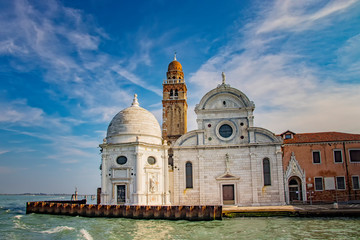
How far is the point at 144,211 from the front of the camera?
26688mm

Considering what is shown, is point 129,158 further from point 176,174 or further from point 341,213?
point 341,213

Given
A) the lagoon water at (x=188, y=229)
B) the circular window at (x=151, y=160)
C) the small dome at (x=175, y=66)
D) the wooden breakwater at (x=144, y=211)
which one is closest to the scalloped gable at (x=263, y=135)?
the lagoon water at (x=188, y=229)

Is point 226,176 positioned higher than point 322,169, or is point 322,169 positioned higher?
point 322,169

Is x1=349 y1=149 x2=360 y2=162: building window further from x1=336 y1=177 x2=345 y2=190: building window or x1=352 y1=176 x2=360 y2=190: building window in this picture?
x1=336 y1=177 x2=345 y2=190: building window

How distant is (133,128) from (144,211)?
29.9 feet

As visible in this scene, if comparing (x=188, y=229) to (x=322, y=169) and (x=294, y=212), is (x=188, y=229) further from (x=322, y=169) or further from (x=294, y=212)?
(x=322, y=169)

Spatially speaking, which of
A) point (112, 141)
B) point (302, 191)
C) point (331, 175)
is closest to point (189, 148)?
point (112, 141)

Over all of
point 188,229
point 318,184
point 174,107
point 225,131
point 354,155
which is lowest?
point 188,229

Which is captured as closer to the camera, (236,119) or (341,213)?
(341,213)

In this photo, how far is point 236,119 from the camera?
32.7 meters

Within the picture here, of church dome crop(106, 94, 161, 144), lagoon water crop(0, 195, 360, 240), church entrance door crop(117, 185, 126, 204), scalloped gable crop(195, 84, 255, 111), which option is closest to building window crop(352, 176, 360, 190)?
lagoon water crop(0, 195, 360, 240)

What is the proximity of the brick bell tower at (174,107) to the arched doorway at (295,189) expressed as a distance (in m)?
16.1

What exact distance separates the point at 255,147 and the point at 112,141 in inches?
562

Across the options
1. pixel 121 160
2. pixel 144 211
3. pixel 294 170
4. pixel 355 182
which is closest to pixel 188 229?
pixel 144 211
